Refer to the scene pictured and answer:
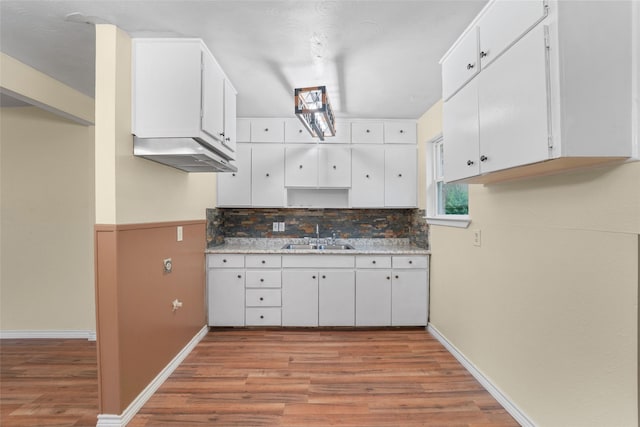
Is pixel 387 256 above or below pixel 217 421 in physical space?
above

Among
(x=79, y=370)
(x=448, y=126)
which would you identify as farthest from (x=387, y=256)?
(x=79, y=370)

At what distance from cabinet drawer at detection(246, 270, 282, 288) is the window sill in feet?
5.80

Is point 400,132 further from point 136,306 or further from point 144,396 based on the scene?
point 144,396

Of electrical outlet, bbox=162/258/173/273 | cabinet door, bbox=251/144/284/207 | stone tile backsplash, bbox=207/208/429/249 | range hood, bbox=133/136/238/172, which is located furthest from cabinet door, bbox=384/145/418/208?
electrical outlet, bbox=162/258/173/273

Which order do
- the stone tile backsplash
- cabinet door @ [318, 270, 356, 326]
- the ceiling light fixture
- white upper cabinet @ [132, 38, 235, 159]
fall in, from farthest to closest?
the stone tile backsplash
cabinet door @ [318, 270, 356, 326]
the ceiling light fixture
white upper cabinet @ [132, 38, 235, 159]

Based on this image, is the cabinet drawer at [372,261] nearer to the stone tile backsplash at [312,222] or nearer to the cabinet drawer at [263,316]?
the stone tile backsplash at [312,222]

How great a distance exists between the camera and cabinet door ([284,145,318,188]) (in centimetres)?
364

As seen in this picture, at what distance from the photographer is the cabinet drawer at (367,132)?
366 cm

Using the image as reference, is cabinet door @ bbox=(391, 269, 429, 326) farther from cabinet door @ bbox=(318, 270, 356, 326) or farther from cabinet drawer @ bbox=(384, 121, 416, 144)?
cabinet drawer @ bbox=(384, 121, 416, 144)

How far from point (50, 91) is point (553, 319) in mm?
4011

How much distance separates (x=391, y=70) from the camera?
2455 millimetres

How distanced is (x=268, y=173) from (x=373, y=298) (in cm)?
191

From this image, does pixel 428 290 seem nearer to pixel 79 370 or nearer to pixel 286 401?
pixel 286 401

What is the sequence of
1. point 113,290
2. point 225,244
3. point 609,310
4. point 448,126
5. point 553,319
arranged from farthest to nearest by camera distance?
point 225,244, point 448,126, point 113,290, point 553,319, point 609,310
